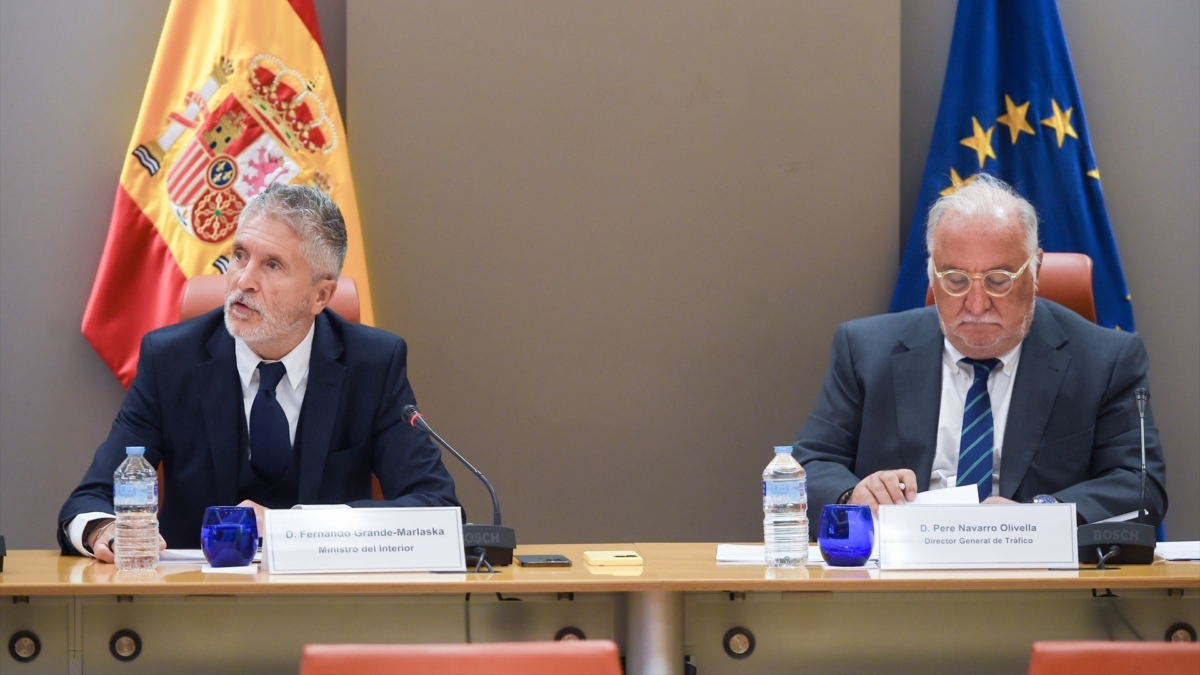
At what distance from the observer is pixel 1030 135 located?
362cm

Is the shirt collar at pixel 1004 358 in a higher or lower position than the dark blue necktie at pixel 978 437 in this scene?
higher

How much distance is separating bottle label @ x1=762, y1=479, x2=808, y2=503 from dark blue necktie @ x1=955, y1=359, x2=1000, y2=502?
0.65 m

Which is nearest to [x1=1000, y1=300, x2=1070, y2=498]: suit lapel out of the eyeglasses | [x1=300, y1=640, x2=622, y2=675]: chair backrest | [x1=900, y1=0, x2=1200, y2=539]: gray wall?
the eyeglasses

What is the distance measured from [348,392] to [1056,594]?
1591 mm

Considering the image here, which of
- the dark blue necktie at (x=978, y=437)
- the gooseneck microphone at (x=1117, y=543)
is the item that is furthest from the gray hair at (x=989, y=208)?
the gooseneck microphone at (x=1117, y=543)

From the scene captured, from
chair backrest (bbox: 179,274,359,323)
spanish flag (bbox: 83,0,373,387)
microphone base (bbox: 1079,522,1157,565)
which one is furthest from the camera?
spanish flag (bbox: 83,0,373,387)

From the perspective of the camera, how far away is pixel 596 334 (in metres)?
3.54

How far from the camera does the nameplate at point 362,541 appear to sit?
187 cm

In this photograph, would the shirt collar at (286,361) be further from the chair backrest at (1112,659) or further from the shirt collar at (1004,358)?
the chair backrest at (1112,659)

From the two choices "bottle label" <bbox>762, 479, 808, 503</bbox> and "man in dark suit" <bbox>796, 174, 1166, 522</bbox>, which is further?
"man in dark suit" <bbox>796, 174, 1166, 522</bbox>

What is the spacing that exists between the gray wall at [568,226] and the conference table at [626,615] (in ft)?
5.27

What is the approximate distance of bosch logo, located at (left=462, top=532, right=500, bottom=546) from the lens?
1.99 metres

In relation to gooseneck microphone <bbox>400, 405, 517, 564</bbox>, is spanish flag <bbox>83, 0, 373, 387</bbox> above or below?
above

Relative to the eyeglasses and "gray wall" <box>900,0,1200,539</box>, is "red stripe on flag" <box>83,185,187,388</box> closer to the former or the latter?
the eyeglasses
